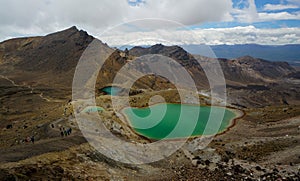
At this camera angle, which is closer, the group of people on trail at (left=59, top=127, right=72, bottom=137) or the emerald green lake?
the group of people on trail at (left=59, top=127, right=72, bottom=137)

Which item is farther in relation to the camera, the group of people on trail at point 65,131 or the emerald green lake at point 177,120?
the emerald green lake at point 177,120

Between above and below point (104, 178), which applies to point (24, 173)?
above

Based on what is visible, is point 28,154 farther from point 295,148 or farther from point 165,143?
point 295,148

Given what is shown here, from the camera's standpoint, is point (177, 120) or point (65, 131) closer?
point (65, 131)

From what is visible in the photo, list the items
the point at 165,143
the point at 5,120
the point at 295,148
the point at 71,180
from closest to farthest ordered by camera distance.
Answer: the point at 71,180, the point at 295,148, the point at 165,143, the point at 5,120

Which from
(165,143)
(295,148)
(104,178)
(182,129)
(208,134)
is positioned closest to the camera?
(104,178)

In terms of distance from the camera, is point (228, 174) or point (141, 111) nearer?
point (228, 174)

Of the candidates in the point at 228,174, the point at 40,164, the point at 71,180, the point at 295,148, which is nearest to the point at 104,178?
the point at 71,180

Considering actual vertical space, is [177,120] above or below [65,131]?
below
